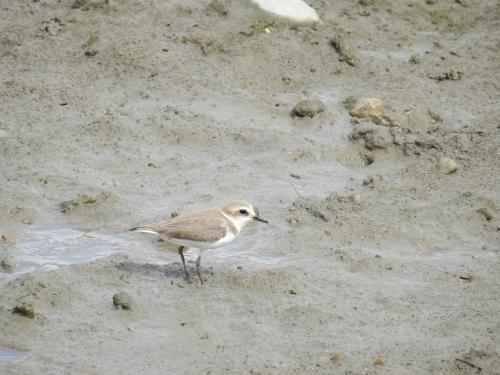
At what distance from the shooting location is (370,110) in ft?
40.4

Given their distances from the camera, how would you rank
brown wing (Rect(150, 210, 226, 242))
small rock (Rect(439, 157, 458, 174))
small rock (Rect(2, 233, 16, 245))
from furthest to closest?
small rock (Rect(439, 157, 458, 174)), small rock (Rect(2, 233, 16, 245)), brown wing (Rect(150, 210, 226, 242))

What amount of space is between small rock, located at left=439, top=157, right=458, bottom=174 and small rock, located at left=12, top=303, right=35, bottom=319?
561 centimetres

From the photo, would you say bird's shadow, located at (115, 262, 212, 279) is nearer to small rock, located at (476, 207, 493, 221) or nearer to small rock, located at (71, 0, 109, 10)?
small rock, located at (476, 207, 493, 221)

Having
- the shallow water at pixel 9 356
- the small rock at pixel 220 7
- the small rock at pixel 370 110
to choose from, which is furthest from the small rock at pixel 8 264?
the small rock at pixel 220 7

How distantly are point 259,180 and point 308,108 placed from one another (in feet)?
5.07

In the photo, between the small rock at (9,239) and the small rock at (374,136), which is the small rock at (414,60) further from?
the small rock at (9,239)

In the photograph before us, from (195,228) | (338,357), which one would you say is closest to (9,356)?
(195,228)

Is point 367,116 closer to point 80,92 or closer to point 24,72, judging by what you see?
point 80,92

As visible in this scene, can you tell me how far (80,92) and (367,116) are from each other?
13.1 ft

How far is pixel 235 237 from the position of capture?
31.7ft

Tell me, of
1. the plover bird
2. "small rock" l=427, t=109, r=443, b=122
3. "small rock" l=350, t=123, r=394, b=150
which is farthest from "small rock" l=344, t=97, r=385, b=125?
the plover bird

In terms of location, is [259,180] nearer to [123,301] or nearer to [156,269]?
[156,269]

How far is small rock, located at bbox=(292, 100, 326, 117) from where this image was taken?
12227mm

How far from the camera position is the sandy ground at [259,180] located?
8.28m
